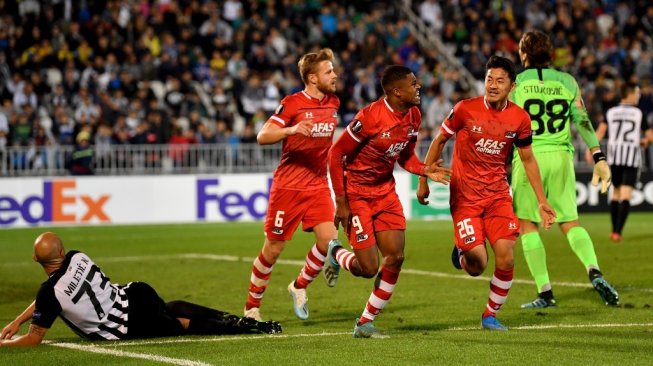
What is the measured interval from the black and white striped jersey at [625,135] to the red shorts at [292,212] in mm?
9175

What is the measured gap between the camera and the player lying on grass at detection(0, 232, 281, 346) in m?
8.80

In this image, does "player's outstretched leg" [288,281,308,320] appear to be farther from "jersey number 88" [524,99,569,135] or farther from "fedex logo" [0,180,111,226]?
"fedex logo" [0,180,111,226]

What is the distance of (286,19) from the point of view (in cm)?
3022

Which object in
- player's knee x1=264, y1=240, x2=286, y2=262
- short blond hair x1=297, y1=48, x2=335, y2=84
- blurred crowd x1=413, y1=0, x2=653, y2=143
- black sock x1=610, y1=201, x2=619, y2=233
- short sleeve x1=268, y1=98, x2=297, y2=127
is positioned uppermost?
blurred crowd x1=413, y1=0, x2=653, y2=143

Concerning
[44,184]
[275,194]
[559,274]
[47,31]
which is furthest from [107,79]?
[275,194]

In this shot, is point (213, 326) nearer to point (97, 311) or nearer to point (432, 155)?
point (97, 311)

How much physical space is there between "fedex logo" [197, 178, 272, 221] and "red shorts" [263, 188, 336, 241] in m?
14.7

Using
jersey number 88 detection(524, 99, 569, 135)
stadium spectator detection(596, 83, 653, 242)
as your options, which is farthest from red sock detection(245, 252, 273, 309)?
stadium spectator detection(596, 83, 653, 242)

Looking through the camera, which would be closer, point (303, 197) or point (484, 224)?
point (484, 224)

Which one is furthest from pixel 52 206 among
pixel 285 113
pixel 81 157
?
pixel 285 113

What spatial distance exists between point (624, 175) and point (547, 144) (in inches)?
309

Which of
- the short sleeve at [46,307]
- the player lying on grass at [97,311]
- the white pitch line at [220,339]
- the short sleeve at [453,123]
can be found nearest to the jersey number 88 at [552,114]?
the short sleeve at [453,123]

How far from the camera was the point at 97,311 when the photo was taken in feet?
29.4

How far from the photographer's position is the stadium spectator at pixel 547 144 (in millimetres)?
11148
